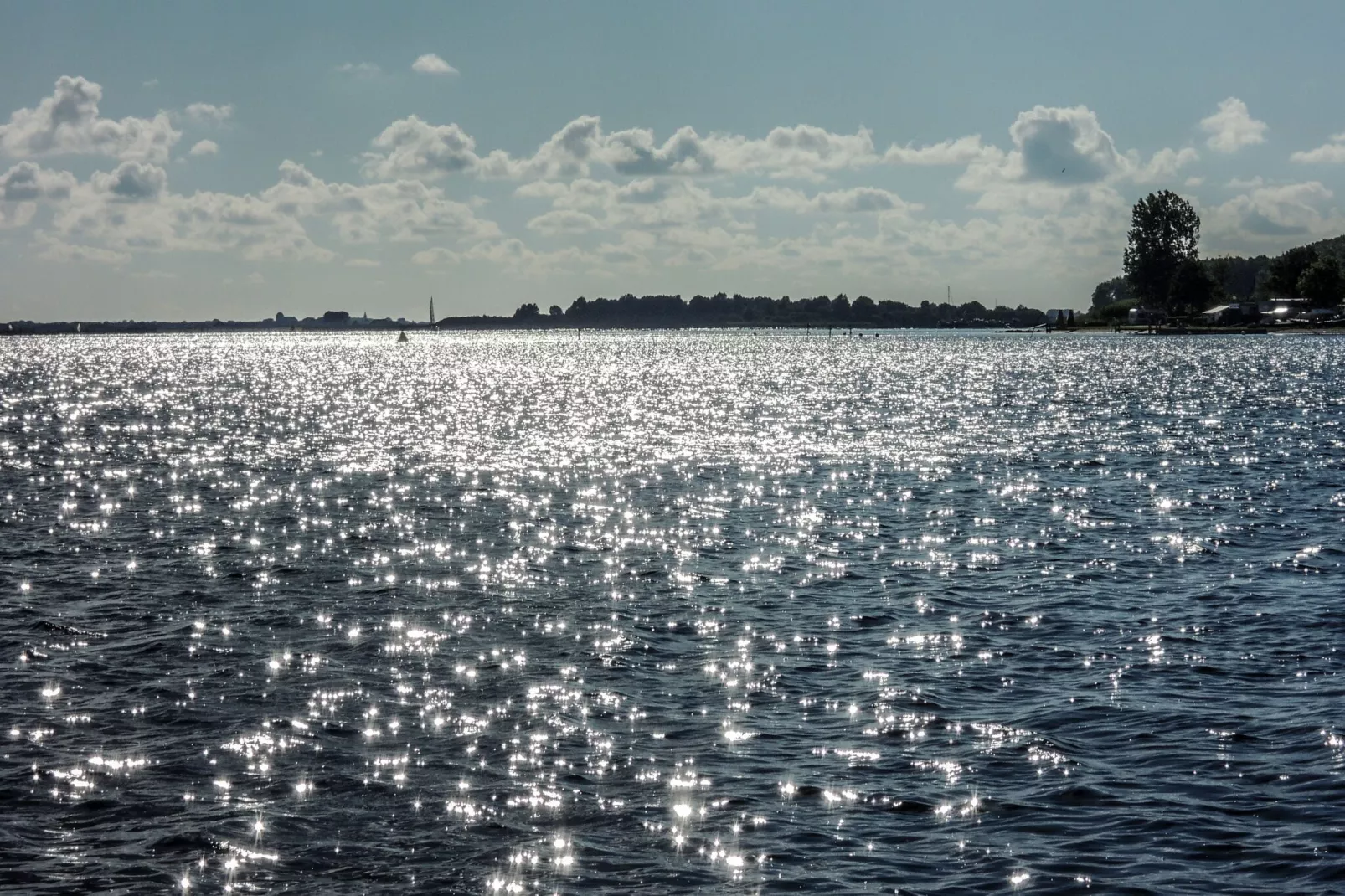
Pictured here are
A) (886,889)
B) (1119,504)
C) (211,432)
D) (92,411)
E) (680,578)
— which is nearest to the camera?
(886,889)

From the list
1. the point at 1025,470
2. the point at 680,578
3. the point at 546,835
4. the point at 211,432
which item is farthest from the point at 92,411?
the point at 546,835

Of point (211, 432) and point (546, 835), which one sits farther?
point (211, 432)

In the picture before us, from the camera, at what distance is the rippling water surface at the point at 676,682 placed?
52.5ft

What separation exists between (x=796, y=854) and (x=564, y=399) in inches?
4066

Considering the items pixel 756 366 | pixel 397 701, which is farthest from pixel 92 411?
pixel 756 366

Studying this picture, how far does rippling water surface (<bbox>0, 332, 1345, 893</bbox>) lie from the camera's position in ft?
52.5

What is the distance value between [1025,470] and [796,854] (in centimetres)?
4375

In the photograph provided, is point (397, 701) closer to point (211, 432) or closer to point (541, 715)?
point (541, 715)

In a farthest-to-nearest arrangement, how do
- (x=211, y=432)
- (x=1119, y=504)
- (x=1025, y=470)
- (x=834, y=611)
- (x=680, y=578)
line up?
(x=211, y=432) < (x=1025, y=470) < (x=1119, y=504) < (x=680, y=578) < (x=834, y=611)

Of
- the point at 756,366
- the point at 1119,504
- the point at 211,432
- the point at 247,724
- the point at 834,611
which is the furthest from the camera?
the point at 756,366

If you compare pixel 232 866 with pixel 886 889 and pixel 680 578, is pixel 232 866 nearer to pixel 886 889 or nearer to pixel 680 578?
pixel 886 889

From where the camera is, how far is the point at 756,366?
647 feet

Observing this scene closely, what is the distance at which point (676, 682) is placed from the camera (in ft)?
76.8

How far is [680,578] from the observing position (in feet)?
108
